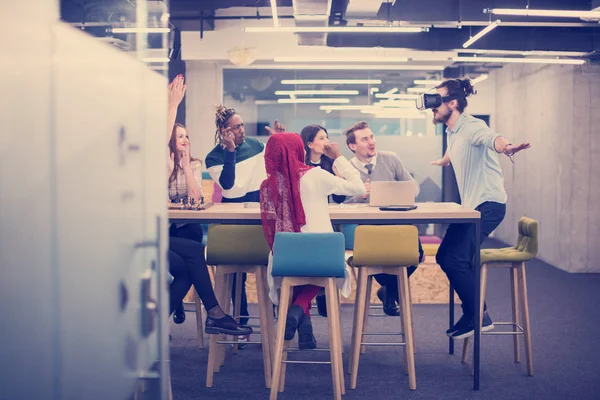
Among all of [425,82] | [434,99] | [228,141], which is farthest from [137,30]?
[425,82]

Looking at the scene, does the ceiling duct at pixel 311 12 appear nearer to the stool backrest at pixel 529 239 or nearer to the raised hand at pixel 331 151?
the raised hand at pixel 331 151

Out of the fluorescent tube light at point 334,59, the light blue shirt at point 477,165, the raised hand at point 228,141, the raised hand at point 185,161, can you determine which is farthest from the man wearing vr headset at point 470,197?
the fluorescent tube light at point 334,59

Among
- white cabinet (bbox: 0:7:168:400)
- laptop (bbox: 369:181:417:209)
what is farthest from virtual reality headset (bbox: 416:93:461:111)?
white cabinet (bbox: 0:7:168:400)

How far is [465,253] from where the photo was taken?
12.4 ft

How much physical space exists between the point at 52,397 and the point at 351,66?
8.95m

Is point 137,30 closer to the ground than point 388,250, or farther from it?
farther from it

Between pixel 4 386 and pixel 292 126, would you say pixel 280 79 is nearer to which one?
pixel 292 126

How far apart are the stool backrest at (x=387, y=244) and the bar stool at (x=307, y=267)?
38 cm

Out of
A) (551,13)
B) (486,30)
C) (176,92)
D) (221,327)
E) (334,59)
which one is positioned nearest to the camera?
(176,92)

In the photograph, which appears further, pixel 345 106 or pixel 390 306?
pixel 345 106

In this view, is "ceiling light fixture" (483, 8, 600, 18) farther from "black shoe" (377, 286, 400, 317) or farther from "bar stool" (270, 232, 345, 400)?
"bar stool" (270, 232, 345, 400)

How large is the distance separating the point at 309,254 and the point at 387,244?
1.85 feet

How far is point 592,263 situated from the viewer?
7758mm

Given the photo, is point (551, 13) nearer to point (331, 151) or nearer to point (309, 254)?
point (331, 151)
